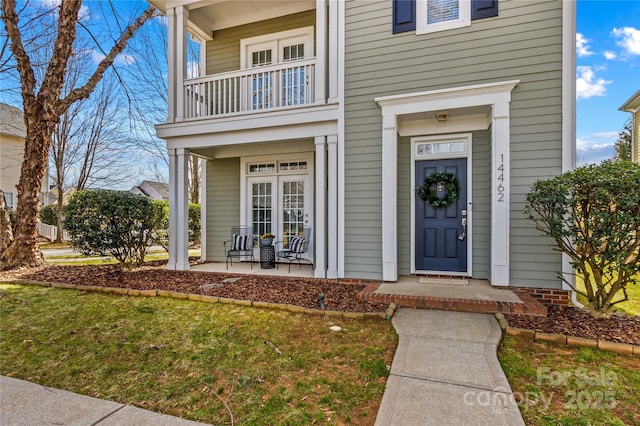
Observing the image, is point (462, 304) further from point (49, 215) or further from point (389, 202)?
point (49, 215)

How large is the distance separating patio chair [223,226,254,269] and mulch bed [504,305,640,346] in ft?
17.0

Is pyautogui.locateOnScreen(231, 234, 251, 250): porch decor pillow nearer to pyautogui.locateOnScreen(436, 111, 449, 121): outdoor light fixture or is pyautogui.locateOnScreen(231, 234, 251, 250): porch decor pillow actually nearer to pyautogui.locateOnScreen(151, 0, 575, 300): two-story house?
pyautogui.locateOnScreen(151, 0, 575, 300): two-story house

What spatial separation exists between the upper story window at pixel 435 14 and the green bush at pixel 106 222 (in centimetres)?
572

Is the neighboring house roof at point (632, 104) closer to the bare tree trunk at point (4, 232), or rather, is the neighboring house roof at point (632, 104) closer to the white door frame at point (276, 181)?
the white door frame at point (276, 181)

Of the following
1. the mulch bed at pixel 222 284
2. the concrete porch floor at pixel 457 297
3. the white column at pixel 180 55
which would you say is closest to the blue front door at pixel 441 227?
the concrete porch floor at pixel 457 297

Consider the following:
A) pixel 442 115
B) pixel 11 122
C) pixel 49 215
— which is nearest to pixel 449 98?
pixel 442 115

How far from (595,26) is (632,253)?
11405 mm

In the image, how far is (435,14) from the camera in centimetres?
512

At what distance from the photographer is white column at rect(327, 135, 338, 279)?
219 inches

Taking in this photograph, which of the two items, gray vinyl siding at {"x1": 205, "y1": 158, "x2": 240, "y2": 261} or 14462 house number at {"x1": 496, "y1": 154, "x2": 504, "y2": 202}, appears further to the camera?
gray vinyl siding at {"x1": 205, "y1": 158, "x2": 240, "y2": 261}

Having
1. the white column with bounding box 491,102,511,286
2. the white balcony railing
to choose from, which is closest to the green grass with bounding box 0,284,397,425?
the white column with bounding box 491,102,511,286

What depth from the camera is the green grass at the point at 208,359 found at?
2.18 metres

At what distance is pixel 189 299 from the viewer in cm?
463

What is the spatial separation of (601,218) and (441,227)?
2.25 metres
